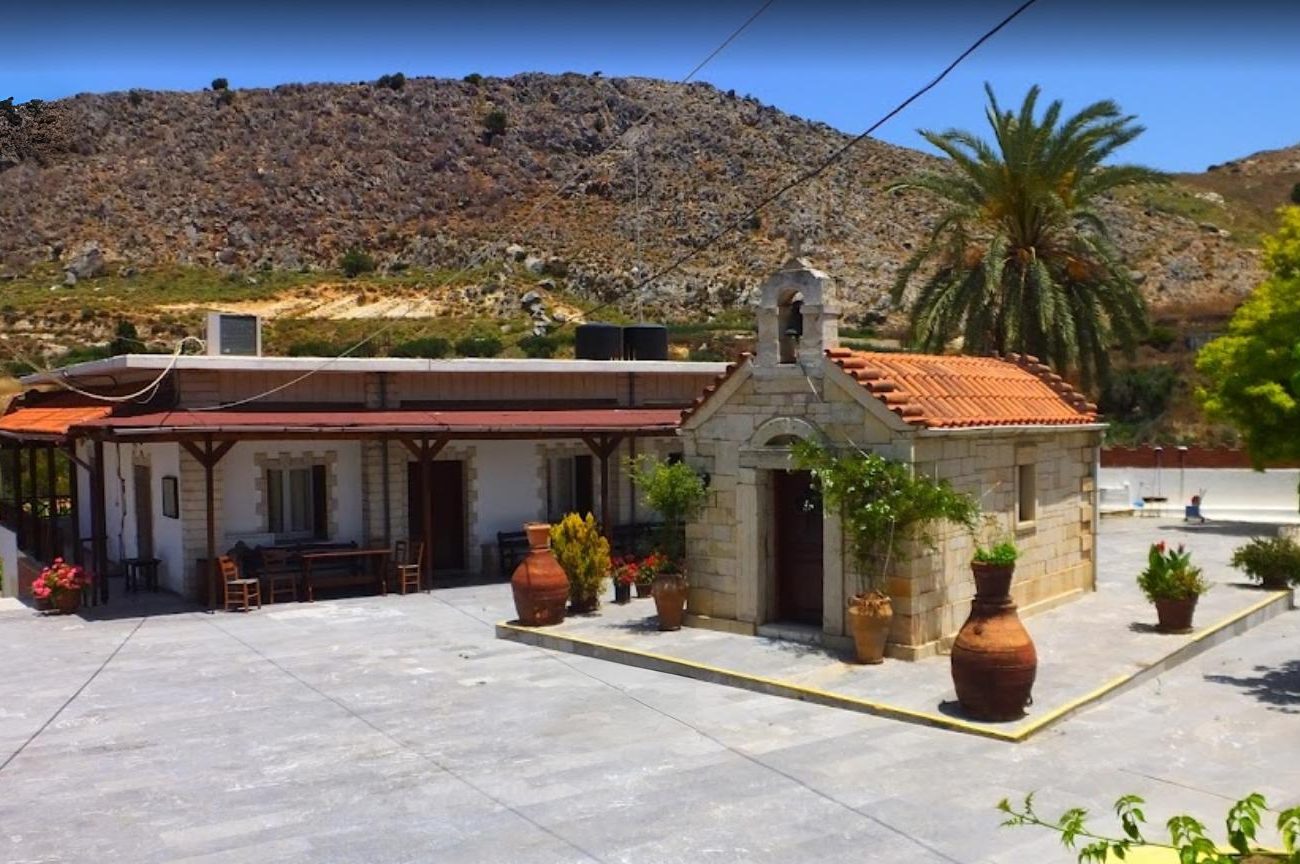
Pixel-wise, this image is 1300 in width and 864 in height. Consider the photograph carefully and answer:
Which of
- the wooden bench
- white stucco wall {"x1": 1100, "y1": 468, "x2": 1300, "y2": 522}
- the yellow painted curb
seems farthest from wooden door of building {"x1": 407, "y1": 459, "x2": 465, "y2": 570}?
white stucco wall {"x1": 1100, "y1": 468, "x2": 1300, "y2": 522}

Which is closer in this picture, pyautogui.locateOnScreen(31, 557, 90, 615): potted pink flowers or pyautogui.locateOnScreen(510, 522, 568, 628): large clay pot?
pyautogui.locateOnScreen(510, 522, 568, 628): large clay pot

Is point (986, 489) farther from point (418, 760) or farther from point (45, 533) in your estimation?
point (45, 533)

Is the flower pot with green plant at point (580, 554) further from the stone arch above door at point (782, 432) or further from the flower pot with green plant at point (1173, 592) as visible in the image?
the flower pot with green plant at point (1173, 592)

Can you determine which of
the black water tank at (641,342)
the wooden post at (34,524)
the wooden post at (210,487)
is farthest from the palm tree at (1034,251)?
the wooden post at (34,524)

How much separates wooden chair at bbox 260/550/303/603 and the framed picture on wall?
1609 millimetres

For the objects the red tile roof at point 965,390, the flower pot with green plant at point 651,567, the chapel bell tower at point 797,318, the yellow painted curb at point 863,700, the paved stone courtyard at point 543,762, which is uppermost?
the chapel bell tower at point 797,318

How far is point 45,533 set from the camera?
2273cm

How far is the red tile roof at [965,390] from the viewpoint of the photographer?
12641mm

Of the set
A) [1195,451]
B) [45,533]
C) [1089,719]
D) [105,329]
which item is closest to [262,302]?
[105,329]

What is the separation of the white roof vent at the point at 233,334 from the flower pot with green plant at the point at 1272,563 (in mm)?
16898

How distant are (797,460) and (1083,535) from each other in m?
6.00

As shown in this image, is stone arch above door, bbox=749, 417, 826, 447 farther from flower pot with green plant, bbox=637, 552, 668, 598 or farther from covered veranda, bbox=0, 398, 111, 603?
covered veranda, bbox=0, 398, 111, 603

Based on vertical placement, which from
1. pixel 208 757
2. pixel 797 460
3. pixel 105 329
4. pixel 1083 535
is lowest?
pixel 208 757

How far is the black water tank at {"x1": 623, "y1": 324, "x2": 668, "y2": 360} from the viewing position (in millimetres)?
24703
